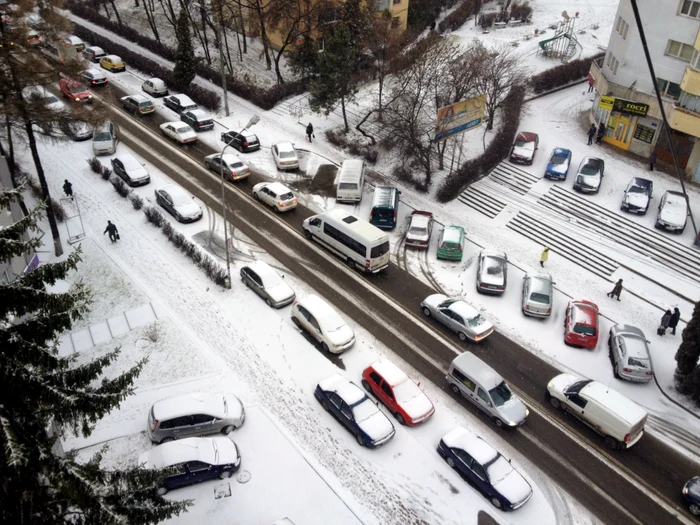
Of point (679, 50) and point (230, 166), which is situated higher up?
point (679, 50)

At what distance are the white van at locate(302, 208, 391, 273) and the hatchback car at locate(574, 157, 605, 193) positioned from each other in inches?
566

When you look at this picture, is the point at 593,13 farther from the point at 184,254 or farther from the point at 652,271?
the point at 184,254

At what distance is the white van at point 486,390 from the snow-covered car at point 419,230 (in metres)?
9.21

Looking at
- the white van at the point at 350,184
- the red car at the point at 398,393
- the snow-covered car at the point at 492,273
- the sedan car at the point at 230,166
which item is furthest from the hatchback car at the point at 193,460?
the sedan car at the point at 230,166

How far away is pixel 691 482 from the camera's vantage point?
61.6 feet

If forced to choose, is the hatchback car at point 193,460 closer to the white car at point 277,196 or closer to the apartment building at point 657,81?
the white car at point 277,196

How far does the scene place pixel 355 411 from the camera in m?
20.0

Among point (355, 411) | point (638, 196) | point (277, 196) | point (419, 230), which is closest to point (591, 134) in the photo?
point (638, 196)

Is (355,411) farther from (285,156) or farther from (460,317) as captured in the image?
(285,156)

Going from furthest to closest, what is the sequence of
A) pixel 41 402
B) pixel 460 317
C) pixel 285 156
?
1. pixel 285 156
2. pixel 460 317
3. pixel 41 402

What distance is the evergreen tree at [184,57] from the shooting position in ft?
140

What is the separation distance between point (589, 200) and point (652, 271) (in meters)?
6.36

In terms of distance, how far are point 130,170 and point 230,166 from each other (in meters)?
5.80

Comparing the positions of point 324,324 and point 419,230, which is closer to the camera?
point 324,324
